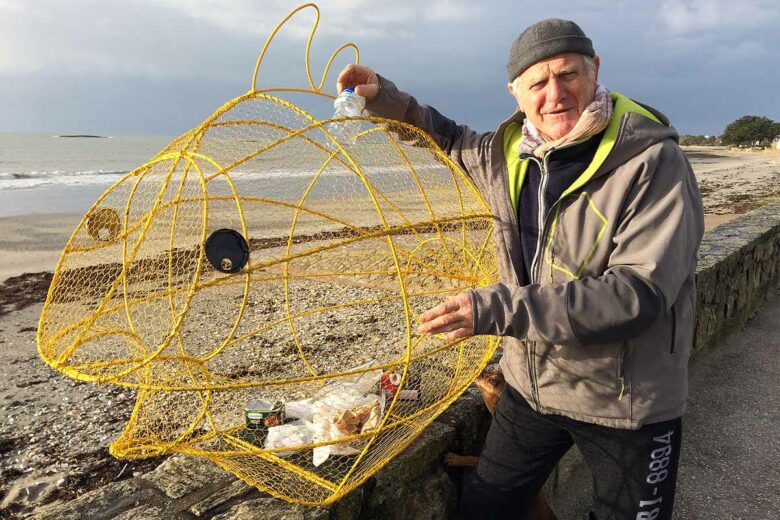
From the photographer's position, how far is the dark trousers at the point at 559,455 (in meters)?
1.57

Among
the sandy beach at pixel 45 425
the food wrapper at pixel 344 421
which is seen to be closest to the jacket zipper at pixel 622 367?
the food wrapper at pixel 344 421

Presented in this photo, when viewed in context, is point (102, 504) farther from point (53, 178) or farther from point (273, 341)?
point (53, 178)

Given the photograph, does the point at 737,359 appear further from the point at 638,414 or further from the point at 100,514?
the point at 100,514

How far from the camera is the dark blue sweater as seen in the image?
5.21 feet

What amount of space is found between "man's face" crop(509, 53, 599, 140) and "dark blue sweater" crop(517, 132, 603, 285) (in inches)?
3.3

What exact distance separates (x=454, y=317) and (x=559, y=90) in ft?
2.55

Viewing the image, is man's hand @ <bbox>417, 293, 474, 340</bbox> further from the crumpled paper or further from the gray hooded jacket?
the crumpled paper

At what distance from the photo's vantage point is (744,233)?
15.0ft

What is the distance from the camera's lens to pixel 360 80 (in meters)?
2.12

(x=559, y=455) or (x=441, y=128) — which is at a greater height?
(x=441, y=128)

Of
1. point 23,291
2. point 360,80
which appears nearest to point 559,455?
point 360,80

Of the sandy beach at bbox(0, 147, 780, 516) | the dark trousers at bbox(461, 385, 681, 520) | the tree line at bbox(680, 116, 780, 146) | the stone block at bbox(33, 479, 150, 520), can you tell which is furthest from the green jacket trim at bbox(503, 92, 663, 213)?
the tree line at bbox(680, 116, 780, 146)

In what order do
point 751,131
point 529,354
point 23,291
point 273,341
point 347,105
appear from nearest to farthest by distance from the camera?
point 529,354 → point 347,105 → point 273,341 → point 23,291 → point 751,131

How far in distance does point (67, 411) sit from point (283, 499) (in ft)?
9.31
